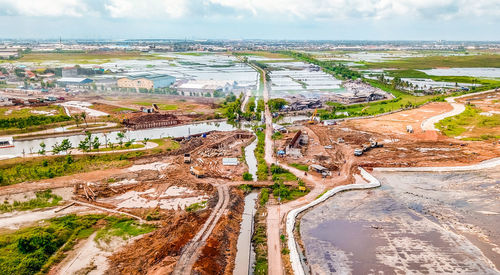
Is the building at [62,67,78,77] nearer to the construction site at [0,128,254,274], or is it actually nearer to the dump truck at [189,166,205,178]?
the construction site at [0,128,254,274]

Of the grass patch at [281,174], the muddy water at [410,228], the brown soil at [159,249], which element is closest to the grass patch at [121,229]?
the brown soil at [159,249]

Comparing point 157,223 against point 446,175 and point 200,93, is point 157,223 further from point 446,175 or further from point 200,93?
point 200,93

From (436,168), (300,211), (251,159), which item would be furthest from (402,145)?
(300,211)

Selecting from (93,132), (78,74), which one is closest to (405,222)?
(93,132)

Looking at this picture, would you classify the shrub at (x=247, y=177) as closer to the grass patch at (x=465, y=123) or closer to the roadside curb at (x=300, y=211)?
the roadside curb at (x=300, y=211)

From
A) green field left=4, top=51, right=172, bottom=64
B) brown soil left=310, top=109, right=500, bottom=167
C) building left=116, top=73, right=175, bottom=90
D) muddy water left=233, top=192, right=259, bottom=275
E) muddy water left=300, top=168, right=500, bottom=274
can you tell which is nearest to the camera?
muddy water left=233, top=192, right=259, bottom=275

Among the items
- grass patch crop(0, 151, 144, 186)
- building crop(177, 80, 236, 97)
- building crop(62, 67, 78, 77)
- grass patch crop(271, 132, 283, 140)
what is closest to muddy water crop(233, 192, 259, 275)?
grass patch crop(0, 151, 144, 186)
